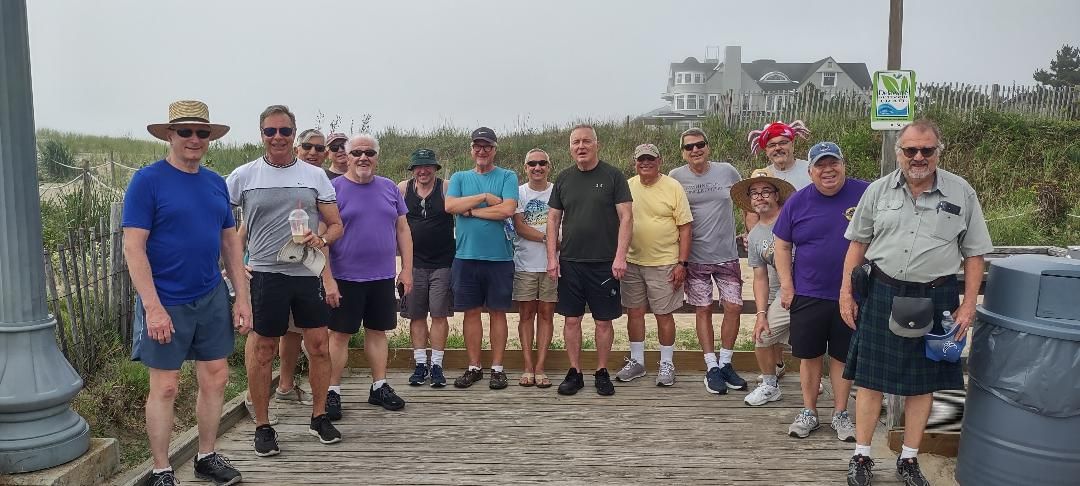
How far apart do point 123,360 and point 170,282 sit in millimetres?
1679

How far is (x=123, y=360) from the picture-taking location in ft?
16.2

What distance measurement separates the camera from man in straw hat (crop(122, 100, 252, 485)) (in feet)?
11.4

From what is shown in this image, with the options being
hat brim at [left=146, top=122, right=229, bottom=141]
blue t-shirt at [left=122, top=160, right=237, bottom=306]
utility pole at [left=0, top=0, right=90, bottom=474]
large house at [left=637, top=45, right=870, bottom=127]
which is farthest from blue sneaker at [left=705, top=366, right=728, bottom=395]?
large house at [left=637, top=45, right=870, bottom=127]

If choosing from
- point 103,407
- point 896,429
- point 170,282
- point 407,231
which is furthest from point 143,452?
point 896,429

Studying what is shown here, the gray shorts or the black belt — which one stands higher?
the black belt

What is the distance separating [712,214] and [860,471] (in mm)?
2256

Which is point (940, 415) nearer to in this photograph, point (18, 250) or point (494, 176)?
point (494, 176)

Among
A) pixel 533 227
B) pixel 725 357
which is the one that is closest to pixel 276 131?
pixel 533 227

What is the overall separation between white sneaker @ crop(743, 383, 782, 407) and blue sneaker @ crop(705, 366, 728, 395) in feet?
0.72

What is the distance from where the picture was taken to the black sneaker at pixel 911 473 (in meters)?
3.89

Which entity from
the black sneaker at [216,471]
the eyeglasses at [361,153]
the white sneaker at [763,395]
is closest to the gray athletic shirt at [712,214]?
the white sneaker at [763,395]

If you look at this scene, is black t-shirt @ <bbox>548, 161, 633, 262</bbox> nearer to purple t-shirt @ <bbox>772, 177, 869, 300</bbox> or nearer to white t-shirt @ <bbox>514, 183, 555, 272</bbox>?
white t-shirt @ <bbox>514, 183, 555, 272</bbox>

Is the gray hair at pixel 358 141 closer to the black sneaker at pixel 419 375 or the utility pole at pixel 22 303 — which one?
the black sneaker at pixel 419 375

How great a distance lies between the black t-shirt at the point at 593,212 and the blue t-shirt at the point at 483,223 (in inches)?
16.7
